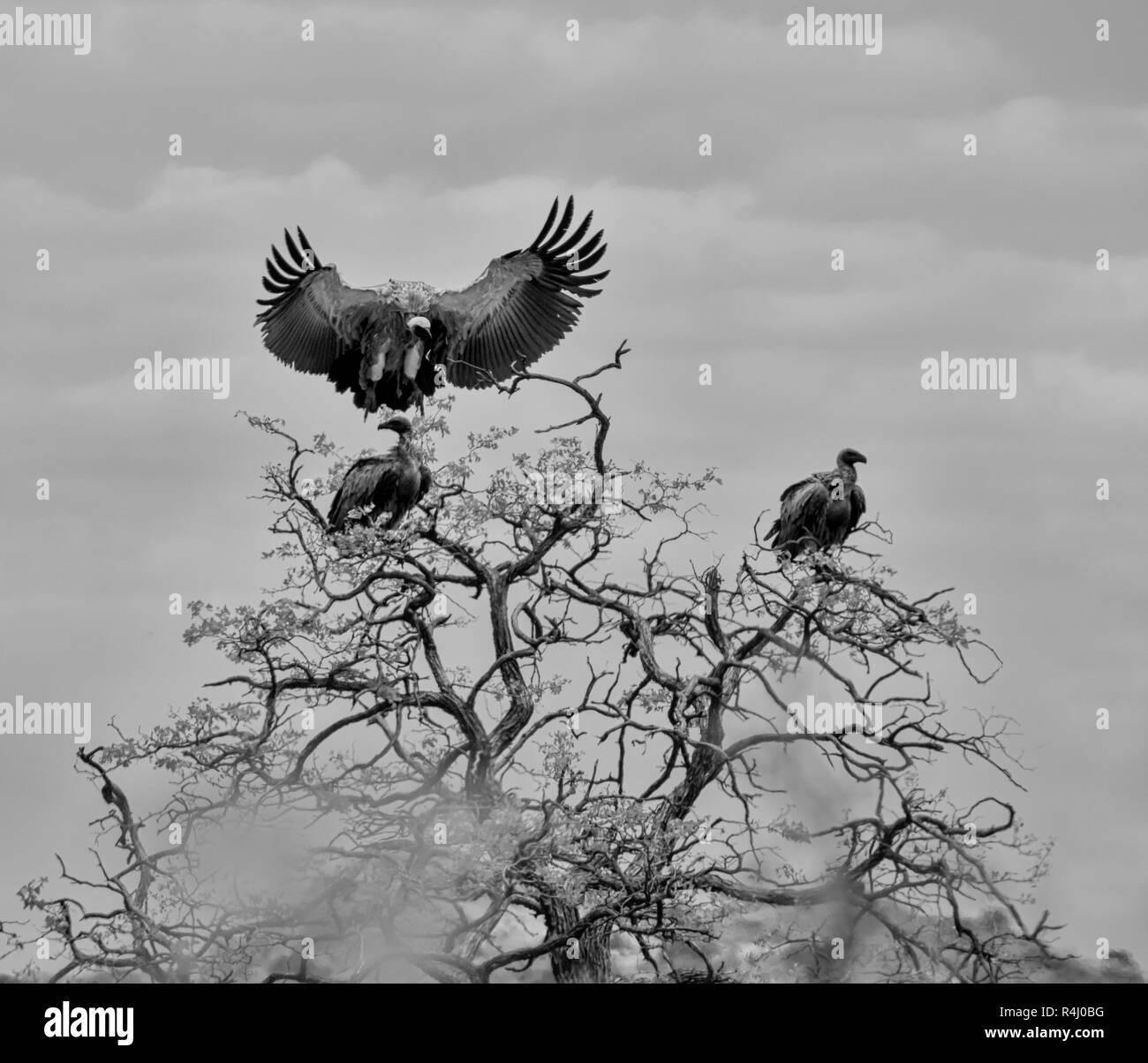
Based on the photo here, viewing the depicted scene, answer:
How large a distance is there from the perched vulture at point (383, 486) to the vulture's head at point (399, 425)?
15 cm

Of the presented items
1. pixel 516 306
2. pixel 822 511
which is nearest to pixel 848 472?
pixel 822 511

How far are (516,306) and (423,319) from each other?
0.86 metres

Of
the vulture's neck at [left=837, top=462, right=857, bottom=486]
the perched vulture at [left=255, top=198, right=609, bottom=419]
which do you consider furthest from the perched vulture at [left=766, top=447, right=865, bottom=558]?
the perched vulture at [left=255, top=198, right=609, bottom=419]

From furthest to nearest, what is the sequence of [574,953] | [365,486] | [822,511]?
[822,511]
[365,486]
[574,953]

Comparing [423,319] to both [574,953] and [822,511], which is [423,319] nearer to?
[822,511]

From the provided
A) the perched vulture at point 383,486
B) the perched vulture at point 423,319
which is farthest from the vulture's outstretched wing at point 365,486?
the perched vulture at point 423,319

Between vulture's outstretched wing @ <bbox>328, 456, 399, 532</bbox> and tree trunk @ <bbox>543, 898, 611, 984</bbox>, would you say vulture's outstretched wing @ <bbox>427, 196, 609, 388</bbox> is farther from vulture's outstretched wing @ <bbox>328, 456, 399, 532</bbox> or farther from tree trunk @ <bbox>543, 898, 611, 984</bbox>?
tree trunk @ <bbox>543, 898, 611, 984</bbox>

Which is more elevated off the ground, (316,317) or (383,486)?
(316,317)

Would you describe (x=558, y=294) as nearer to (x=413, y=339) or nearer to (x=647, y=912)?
(x=413, y=339)

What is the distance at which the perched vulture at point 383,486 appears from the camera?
44.4ft

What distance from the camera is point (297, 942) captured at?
1145cm

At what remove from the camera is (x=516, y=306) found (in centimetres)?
1603
